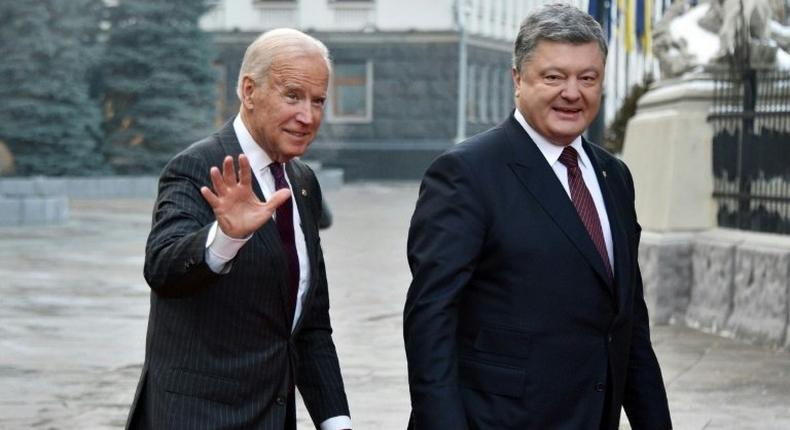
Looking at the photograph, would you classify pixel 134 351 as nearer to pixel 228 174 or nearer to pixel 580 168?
pixel 580 168

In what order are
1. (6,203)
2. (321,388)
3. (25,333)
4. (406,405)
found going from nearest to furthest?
(321,388)
(406,405)
(25,333)
(6,203)

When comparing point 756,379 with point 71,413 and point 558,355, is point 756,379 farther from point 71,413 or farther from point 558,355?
point 558,355

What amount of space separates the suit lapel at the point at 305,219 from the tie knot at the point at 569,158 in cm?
64

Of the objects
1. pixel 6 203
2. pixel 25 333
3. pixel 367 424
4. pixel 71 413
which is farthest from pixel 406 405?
pixel 6 203

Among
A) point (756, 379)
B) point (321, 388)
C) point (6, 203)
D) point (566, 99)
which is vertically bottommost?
point (6, 203)

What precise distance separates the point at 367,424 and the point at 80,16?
114 feet

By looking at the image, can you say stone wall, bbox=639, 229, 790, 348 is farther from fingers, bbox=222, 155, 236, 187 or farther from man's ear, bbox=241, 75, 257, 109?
fingers, bbox=222, 155, 236, 187

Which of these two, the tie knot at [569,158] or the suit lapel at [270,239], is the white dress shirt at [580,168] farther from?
the suit lapel at [270,239]

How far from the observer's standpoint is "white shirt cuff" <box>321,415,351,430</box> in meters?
4.73

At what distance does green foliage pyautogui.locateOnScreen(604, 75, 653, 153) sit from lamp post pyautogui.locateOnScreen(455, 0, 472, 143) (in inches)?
1292

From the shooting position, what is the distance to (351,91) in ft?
186

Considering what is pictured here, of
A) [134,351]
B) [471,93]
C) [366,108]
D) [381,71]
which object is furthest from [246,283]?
[471,93]

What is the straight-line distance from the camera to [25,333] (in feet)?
43.0

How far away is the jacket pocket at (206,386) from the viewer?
4359 millimetres
